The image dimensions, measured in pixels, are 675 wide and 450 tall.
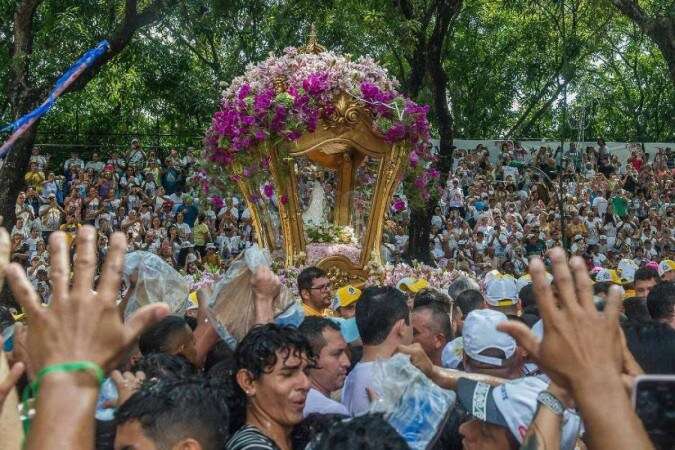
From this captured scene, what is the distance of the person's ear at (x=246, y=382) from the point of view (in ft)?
12.1

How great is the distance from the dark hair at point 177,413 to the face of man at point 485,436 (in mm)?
756

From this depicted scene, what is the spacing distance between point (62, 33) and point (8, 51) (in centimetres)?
387

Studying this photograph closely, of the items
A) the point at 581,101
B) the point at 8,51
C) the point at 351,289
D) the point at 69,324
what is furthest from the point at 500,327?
the point at 581,101

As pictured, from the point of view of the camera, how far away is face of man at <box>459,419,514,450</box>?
3166mm

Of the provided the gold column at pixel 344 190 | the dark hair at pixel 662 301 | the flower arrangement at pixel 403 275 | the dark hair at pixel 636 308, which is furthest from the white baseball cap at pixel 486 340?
the gold column at pixel 344 190

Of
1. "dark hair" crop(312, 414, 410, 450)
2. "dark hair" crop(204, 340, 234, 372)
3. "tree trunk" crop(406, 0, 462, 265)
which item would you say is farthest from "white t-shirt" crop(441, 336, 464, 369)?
"tree trunk" crop(406, 0, 462, 265)

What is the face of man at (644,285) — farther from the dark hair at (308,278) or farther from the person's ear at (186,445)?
the person's ear at (186,445)

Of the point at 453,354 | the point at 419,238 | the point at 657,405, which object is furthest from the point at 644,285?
the point at 419,238

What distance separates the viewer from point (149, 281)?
17.9 feet

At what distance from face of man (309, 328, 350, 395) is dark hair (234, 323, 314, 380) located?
3.31 ft

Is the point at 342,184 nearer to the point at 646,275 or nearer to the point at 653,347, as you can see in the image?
the point at 646,275

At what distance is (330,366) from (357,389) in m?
0.17

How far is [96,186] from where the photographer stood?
21859 mm

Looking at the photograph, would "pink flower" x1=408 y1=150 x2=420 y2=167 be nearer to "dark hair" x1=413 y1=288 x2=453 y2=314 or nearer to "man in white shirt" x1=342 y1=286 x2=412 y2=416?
"dark hair" x1=413 y1=288 x2=453 y2=314
